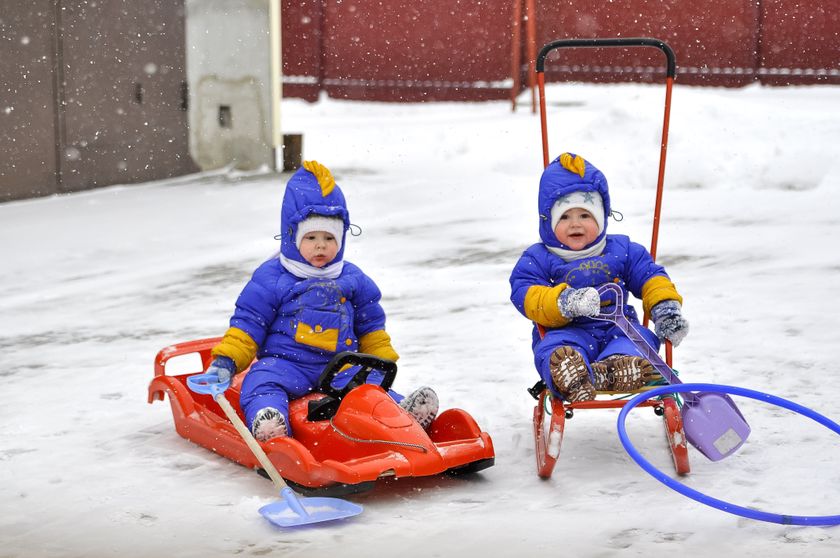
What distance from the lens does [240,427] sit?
3.73m

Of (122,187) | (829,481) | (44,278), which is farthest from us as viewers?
(122,187)

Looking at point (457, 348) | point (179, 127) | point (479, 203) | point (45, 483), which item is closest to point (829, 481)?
point (457, 348)

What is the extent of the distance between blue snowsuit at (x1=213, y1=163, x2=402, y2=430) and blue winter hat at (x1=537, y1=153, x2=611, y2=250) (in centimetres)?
70

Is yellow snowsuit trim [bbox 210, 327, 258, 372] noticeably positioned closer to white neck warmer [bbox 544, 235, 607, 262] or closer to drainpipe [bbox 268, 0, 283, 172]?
white neck warmer [bbox 544, 235, 607, 262]

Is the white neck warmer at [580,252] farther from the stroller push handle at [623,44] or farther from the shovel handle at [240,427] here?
the shovel handle at [240,427]

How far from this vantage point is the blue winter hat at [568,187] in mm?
4121

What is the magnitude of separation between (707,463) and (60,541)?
2085 mm

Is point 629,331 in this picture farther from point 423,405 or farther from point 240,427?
point 240,427

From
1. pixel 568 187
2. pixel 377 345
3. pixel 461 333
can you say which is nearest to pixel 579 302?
pixel 568 187

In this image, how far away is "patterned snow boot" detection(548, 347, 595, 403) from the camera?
12.3 ft

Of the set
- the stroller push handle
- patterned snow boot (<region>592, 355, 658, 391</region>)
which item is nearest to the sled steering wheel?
patterned snow boot (<region>592, 355, 658, 391</region>)

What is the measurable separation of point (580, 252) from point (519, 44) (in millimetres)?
12948

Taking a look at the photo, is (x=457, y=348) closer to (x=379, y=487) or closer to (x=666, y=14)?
(x=379, y=487)

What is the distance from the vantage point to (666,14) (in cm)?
1633
